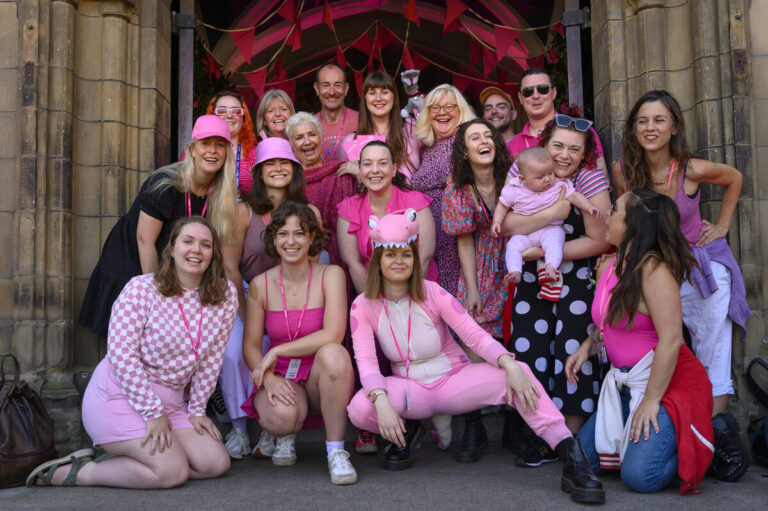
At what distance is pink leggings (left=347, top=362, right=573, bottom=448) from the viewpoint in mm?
3379

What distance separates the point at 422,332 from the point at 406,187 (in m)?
1.05

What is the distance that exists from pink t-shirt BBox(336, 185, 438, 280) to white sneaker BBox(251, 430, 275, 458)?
1.12 metres

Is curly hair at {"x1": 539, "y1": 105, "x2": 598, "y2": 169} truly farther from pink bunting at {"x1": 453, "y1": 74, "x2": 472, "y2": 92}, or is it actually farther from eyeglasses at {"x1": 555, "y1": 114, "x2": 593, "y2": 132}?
pink bunting at {"x1": 453, "y1": 74, "x2": 472, "y2": 92}

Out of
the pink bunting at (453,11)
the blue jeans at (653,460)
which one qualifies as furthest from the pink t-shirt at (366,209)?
the pink bunting at (453,11)

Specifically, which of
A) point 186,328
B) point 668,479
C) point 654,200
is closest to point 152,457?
point 186,328

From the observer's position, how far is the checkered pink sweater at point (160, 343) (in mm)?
3268

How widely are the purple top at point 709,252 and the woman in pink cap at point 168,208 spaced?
8.24 feet

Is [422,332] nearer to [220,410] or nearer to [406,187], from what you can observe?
[406,187]

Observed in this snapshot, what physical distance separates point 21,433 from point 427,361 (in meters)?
2.07

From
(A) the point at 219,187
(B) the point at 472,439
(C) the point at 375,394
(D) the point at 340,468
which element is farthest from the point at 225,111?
(B) the point at 472,439

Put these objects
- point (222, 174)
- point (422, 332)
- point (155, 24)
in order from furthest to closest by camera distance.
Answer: point (155, 24) → point (222, 174) → point (422, 332)

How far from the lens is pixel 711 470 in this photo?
3.36m

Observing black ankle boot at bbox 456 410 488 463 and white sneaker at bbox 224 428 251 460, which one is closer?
black ankle boot at bbox 456 410 488 463

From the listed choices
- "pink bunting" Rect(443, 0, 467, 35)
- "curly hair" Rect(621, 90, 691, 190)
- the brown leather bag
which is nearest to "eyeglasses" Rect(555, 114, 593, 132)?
"curly hair" Rect(621, 90, 691, 190)
